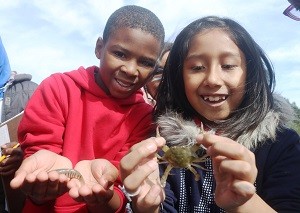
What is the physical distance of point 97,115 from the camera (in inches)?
118

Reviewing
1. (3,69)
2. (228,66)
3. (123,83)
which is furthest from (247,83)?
(3,69)

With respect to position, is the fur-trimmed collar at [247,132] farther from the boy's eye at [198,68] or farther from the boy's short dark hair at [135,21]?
the boy's short dark hair at [135,21]

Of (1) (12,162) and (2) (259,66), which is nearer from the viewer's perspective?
(2) (259,66)

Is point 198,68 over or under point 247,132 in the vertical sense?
over

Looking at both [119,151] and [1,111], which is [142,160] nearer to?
[119,151]

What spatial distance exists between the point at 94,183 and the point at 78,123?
2.18 ft

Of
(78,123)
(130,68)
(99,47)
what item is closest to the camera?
(78,123)

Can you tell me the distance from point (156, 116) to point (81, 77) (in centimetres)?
71

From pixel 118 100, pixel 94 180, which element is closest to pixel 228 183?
pixel 94 180

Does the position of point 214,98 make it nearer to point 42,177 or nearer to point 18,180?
point 42,177

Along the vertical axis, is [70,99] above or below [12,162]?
above

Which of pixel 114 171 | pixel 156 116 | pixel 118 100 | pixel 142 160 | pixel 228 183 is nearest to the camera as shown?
pixel 228 183

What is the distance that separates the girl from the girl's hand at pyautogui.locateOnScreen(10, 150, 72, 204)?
0.46m

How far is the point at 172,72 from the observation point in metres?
2.96
